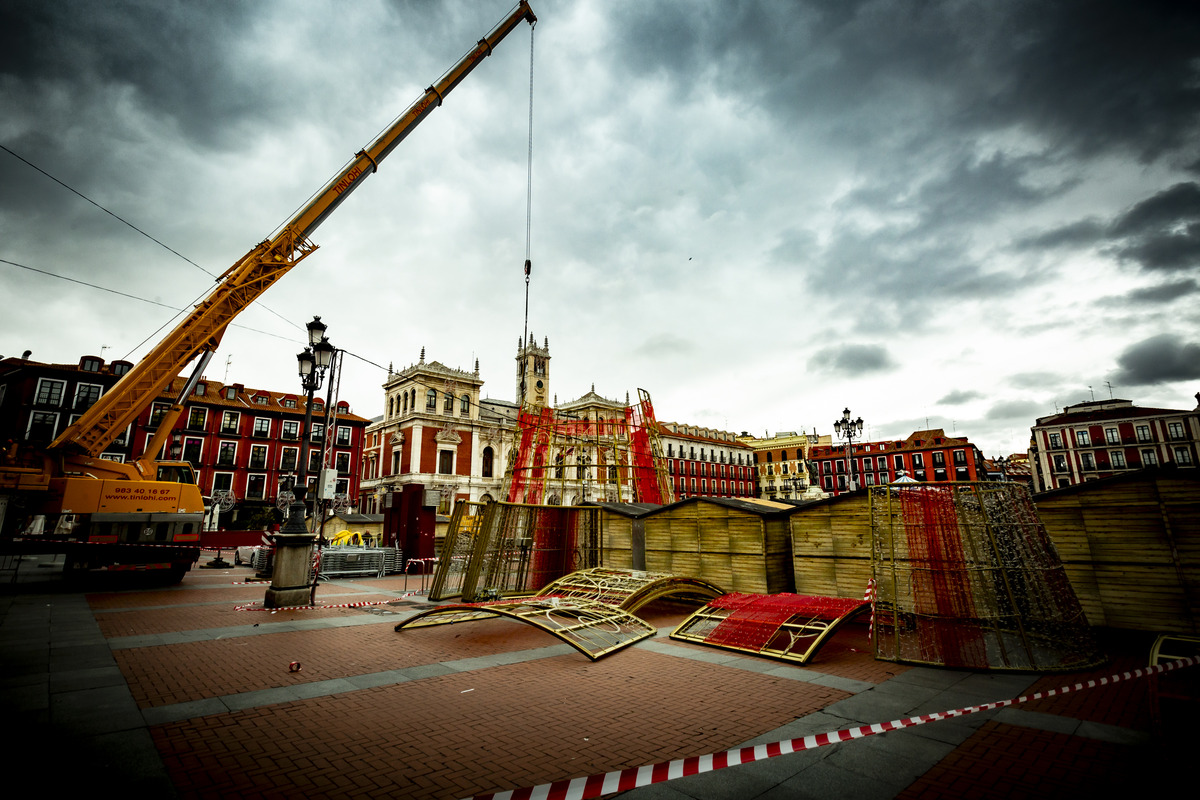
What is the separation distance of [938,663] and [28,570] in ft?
90.7

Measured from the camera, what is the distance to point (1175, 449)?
53031 millimetres

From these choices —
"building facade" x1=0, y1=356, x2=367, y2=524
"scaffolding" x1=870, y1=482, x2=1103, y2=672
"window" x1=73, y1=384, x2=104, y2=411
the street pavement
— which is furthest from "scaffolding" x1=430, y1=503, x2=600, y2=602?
"window" x1=73, y1=384, x2=104, y2=411

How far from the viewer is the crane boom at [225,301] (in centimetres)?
1423

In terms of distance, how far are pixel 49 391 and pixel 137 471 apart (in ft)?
116

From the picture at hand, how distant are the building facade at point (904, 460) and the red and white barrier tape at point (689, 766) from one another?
6717 cm

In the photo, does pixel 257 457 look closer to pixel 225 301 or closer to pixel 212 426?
pixel 212 426

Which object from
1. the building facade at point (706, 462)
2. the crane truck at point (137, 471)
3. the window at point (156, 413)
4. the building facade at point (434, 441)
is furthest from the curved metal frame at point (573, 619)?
the building facade at point (706, 462)

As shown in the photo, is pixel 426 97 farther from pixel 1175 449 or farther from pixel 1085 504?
pixel 1175 449

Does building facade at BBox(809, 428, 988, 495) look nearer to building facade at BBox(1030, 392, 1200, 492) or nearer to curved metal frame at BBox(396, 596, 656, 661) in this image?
building facade at BBox(1030, 392, 1200, 492)

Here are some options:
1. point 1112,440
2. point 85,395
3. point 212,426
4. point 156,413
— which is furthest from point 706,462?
point 85,395

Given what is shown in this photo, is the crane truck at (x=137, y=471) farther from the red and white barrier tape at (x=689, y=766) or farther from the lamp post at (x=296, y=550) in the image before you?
the red and white barrier tape at (x=689, y=766)

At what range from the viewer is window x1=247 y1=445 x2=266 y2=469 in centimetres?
4631

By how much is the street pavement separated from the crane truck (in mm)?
5683

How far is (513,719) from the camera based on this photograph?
545 cm
